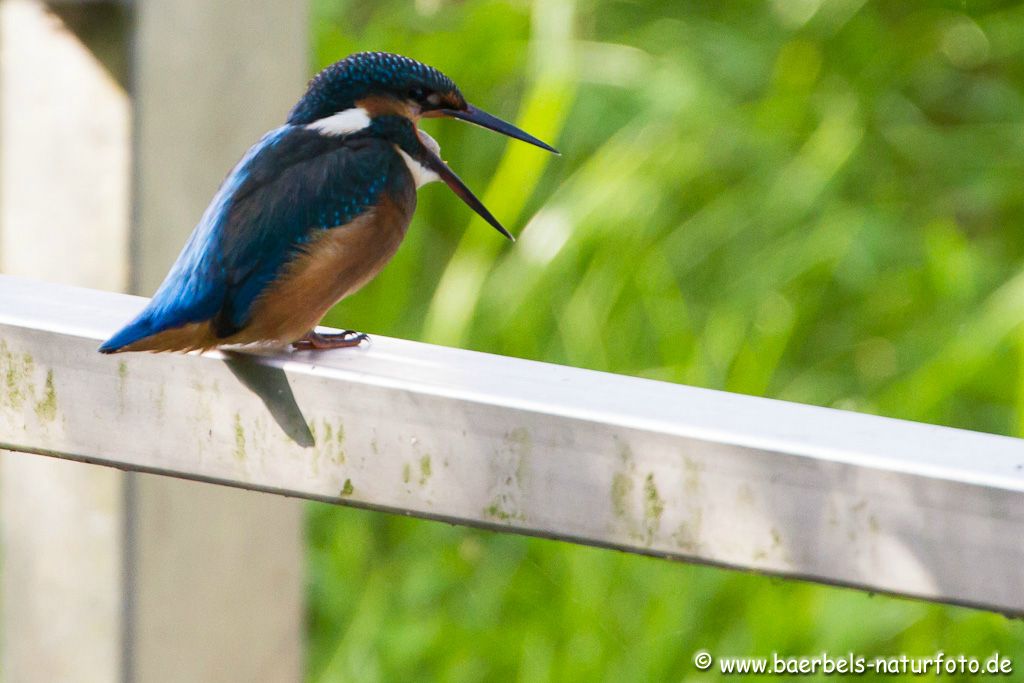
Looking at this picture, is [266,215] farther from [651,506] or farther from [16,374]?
[651,506]

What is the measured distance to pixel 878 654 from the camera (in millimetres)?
1729

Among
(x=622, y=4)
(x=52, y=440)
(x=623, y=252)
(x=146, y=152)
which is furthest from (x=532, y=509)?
(x=622, y=4)

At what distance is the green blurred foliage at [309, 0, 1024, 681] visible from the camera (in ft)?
5.68

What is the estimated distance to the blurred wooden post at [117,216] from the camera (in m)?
1.25

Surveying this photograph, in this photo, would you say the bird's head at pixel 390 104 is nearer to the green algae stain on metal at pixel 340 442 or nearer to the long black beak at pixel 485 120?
A: the long black beak at pixel 485 120

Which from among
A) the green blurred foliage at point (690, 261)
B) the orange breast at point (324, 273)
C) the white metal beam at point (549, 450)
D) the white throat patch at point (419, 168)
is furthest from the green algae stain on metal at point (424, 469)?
the green blurred foliage at point (690, 261)

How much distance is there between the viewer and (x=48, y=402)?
854 mm

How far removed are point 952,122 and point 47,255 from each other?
2.14m

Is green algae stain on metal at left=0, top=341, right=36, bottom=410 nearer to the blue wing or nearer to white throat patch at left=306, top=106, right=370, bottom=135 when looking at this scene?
the blue wing

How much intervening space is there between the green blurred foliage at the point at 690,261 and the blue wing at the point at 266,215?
858 millimetres

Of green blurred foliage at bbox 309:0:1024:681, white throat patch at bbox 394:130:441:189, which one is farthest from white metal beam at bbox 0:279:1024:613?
green blurred foliage at bbox 309:0:1024:681

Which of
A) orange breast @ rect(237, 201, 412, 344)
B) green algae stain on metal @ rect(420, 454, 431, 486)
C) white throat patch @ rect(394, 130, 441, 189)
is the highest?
white throat patch @ rect(394, 130, 441, 189)

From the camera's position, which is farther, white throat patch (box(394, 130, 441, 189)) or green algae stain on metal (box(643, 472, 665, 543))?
white throat patch (box(394, 130, 441, 189))

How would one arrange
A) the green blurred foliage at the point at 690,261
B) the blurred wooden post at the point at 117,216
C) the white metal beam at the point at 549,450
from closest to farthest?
the white metal beam at the point at 549,450 → the blurred wooden post at the point at 117,216 → the green blurred foliage at the point at 690,261
